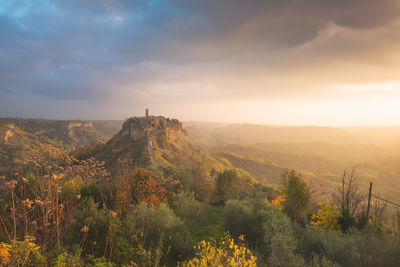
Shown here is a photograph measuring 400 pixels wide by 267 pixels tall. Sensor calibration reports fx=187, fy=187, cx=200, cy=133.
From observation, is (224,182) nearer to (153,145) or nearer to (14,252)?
(14,252)

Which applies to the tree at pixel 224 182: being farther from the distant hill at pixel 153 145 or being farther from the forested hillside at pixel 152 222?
the distant hill at pixel 153 145

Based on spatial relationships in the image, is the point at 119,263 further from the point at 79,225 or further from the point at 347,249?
the point at 347,249

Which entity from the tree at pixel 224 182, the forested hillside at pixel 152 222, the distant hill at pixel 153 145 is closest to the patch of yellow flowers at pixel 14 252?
the forested hillside at pixel 152 222

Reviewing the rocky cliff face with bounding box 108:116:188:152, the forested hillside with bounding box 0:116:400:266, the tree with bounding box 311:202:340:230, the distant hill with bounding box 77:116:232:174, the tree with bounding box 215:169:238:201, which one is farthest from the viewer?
the rocky cliff face with bounding box 108:116:188:152

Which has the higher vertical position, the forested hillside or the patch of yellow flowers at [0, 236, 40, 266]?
the patch of yellow flowers at [0, 236, 40, 266]

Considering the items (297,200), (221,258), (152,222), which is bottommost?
(297,200)

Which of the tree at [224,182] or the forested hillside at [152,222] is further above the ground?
the forested hillside at [152,222]

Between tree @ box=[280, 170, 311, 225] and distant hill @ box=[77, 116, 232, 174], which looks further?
distant hill @ box=[77, 116, 232, 174]

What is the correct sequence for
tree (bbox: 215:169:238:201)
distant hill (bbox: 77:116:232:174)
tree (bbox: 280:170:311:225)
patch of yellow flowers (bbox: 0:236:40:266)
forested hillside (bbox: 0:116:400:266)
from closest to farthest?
patch of yellow flowers (bbox: 0:236:40:266)
forested hillside (bbox: 0:116:400:266)
tree (bbox: 280:170:311:225)
tree (bbox: 215:169:238:201)
distant hill (bbox: 77:116:232:174)

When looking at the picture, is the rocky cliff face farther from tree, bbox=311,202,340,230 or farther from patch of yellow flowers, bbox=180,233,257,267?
patch of yellow flowers, bbox=180,233,257,267

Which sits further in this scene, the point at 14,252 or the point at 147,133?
the point at 147,133

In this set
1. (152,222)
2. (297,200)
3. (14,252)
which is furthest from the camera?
(297,200)

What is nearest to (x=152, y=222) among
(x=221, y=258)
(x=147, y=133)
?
(x=221, y=258)

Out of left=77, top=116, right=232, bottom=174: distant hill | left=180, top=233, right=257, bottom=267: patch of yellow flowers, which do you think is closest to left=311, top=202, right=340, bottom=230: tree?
left=180, top=233, right=257, bottom=267: patch of yellow flowers
